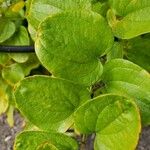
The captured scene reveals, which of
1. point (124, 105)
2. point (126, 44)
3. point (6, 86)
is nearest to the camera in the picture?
point (124, 105)

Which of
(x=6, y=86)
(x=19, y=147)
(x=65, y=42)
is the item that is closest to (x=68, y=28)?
(x=65, y=42)

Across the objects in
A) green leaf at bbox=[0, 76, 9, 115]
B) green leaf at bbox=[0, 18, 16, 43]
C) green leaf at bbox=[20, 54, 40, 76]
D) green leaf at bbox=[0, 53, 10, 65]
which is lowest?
green leaf at bbox=[0, 76, 9, 115]

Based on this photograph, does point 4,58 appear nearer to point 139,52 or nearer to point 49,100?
point 139,52

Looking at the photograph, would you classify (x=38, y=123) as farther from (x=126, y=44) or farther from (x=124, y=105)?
(x=126, y=44)

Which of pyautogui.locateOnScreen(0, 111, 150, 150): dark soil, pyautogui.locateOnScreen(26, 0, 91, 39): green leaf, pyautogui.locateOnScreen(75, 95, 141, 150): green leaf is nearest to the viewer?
pyautogui.locateOnScreen(75, 95, 141, 150): green leaf

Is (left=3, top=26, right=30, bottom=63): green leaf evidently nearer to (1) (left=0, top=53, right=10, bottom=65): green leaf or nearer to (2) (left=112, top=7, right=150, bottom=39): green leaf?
(1) (left=0, top=53, right=10, bottom=65): green leaf

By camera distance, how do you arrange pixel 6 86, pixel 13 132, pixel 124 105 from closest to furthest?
pixel 124 105 → pixel 6 86 → pixel 13 132

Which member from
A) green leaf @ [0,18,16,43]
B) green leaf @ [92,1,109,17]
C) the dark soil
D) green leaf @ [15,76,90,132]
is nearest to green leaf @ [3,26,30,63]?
green leaf @ [0,18,16,43]

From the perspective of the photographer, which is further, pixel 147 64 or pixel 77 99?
pixel 147 64
